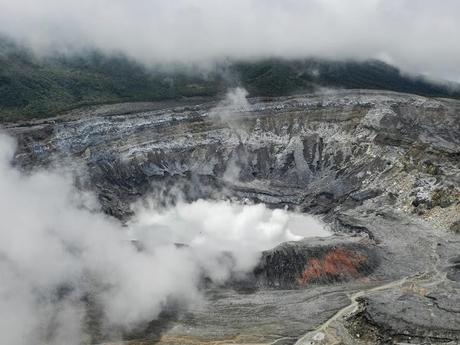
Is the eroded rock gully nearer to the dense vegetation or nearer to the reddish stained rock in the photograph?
the reddish stained rock

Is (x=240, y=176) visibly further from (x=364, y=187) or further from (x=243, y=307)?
(x=243, y=307)

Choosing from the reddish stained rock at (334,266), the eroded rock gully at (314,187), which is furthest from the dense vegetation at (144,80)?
the reddish stained rock at (334,266)

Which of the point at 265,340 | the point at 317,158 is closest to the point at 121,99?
the point at 317,158

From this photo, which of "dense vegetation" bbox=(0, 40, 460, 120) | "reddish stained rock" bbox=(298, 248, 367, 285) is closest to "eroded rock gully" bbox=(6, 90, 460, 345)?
"reddish stained rock" bbox=(298, 248, 367, 285)

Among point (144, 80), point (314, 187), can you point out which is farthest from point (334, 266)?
point (144, 80)

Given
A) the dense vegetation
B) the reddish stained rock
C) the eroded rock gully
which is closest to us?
the eroded rock gully

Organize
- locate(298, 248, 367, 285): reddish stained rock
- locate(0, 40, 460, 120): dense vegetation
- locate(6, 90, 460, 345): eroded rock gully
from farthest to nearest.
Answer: locate(0, 40, 460, 120): dense vegetation < locate(298, 248, 367, 285): reddish stained rock < locate(6, 90, 460, 345): eroded rock gully

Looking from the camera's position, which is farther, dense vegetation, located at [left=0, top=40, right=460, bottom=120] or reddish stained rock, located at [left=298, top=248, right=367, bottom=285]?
dense vegetation, located at [left=0, top=40, right=460, bottom=120]
